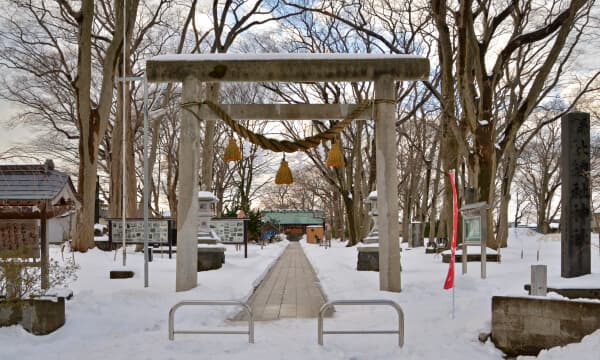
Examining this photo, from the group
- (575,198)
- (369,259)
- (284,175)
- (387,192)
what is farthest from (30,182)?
(369,259)

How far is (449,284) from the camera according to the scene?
975 cm

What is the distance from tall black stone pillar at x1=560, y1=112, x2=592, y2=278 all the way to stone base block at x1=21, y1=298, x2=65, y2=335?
7.78m

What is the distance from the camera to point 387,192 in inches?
473

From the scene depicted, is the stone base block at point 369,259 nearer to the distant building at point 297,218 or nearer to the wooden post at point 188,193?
the wooden post at point 188,193

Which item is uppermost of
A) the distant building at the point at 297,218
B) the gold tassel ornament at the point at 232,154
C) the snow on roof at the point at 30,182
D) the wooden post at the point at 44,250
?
the gold tassel ornament at the point at 232,154

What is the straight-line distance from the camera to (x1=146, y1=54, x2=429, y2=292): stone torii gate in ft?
38.9

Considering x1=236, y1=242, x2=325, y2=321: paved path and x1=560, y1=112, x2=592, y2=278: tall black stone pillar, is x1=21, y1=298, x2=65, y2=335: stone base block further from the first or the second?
x1=560, y1=112, x2=592, y2=278: tall black stone pillar

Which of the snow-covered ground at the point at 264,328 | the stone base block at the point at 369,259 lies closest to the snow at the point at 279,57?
the snow-covered ground at the point at 264,328

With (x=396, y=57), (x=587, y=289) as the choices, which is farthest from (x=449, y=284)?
(x=396, y=57)

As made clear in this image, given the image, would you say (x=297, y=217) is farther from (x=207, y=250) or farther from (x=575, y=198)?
(x=575, y=198)

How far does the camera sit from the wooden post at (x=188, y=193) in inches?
467

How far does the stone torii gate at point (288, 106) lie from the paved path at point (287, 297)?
1555mm

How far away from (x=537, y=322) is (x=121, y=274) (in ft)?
30.8

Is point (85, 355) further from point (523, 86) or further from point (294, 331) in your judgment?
point (523, 86)
